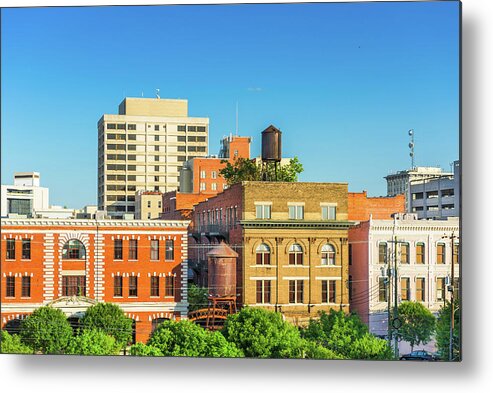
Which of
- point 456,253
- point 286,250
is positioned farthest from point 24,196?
point 456,253

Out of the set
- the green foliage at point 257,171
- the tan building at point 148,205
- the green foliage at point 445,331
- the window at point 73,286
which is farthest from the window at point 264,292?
the window at point 73,286

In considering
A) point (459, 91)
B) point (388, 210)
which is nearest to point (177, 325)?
point (388, 210)

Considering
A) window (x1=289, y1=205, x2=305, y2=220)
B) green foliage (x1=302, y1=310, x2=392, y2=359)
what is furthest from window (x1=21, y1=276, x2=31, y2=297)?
green foliage (x1=302, y1=310, x2=392, y2=359)

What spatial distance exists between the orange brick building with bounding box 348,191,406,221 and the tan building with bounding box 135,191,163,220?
3284 mm

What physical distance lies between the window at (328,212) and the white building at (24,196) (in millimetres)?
4710

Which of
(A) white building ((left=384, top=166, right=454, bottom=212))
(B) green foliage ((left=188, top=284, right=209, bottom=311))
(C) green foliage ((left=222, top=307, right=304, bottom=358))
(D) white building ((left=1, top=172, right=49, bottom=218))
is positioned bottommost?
(C) green foliage ((left=222, top=307, right=304, bottom=358))

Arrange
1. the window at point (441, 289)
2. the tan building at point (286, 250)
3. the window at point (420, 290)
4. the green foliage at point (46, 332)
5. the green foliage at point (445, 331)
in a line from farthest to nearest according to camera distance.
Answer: the tan building at point (286, 250) < the green foliage at point (46, 332) < the window at point (420, 290) < the window at point (441, 289) < the green foliage at point (445, 331)

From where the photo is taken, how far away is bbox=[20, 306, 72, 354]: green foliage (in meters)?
19.6

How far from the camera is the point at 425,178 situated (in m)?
18.9

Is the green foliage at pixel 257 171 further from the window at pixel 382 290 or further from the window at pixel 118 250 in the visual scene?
the window at pixel 382 290

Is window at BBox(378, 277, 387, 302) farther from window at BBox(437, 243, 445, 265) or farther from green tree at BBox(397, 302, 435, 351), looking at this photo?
window at BBox(437, 243, 445, 265)

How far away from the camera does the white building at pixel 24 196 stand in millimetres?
19523

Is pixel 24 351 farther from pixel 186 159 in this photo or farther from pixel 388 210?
pixel 388 210

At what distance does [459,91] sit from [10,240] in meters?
7.91
